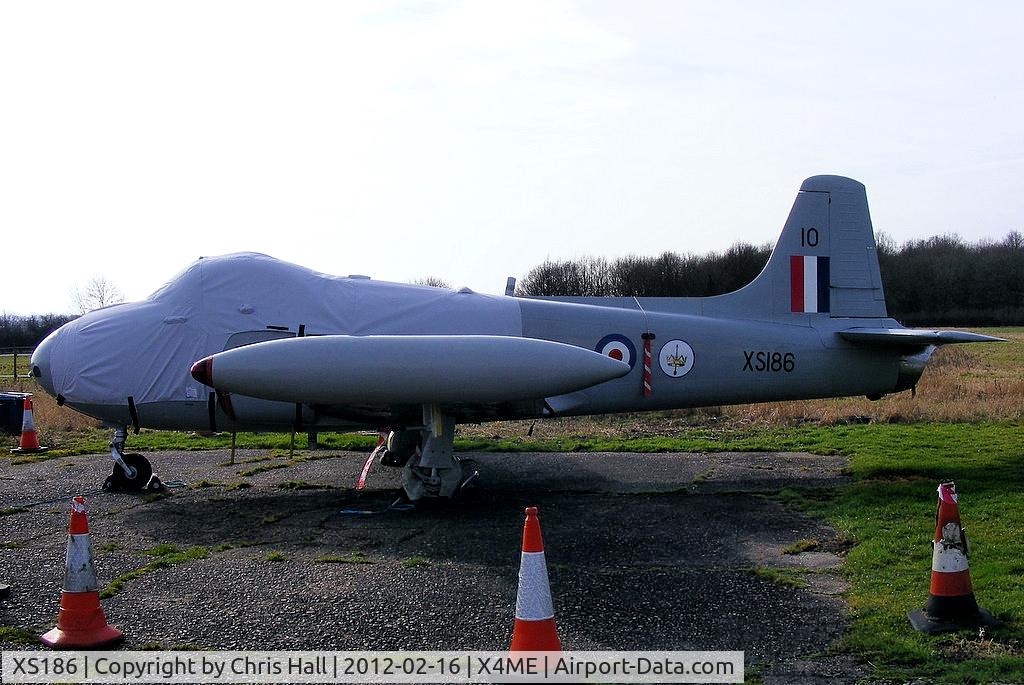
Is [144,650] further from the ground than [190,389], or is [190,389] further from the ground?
[190,389]

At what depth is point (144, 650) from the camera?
4785 mm

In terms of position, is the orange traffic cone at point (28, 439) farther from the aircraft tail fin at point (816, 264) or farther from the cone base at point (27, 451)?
the aircraft tail fin at point (816, 264)

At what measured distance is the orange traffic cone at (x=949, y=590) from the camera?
4.71 m

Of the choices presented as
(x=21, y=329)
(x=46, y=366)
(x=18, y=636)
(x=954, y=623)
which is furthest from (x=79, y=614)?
(x=21, y=329)

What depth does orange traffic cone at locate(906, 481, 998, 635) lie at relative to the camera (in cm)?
471

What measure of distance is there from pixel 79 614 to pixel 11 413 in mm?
11480

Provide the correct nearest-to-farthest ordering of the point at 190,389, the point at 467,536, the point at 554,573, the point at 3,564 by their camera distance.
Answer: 1. the point at 554,573
2. the point at 3,564
3. the point at 467,536
4. the point at 190,389

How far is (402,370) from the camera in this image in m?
7.75

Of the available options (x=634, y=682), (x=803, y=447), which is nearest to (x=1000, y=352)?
(x=803, y=447)

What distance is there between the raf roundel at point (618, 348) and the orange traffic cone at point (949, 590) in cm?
521

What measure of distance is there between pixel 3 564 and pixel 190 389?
2.80m

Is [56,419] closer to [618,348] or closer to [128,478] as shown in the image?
[128,478]

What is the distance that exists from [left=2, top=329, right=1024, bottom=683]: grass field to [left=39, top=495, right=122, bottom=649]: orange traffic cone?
13.0 ft

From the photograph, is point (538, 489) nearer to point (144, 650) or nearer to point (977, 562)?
point (977, 562)
